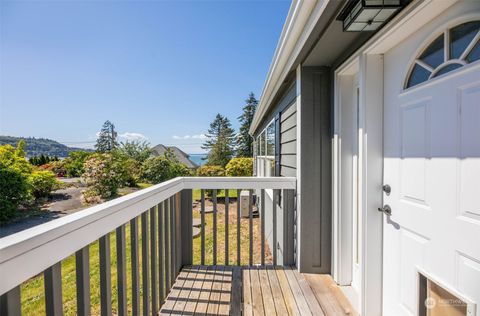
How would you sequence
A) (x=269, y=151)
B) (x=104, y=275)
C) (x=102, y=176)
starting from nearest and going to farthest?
(x=104, y=275)
(x=269, y=151)
(x=102, y=176)

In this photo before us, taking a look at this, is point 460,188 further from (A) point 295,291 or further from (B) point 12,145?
(B) point 12,145

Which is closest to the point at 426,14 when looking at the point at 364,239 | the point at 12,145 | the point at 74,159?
the point at 364,239

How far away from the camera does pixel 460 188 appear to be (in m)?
1.22

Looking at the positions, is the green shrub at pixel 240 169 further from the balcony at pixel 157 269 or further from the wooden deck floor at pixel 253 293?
the wooden deck floor at pixel 253 293

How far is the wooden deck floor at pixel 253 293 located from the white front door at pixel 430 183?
517mm

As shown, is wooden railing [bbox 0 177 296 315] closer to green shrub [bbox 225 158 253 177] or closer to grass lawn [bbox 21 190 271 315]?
grass lawn [bbox 21 190 271 315]

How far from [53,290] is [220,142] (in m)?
26.2

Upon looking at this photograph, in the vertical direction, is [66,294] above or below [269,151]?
below

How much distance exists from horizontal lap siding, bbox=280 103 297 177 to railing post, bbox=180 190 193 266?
1.30 meters

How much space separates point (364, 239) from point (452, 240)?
0.68 meters

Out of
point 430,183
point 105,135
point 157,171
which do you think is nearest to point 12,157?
point 430,183

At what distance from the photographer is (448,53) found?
1.28 meters

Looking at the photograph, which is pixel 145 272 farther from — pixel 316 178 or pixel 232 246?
pixel 232 246

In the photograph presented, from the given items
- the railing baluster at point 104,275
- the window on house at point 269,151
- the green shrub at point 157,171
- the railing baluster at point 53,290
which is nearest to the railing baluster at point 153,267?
the railing baluster at point 104,275
